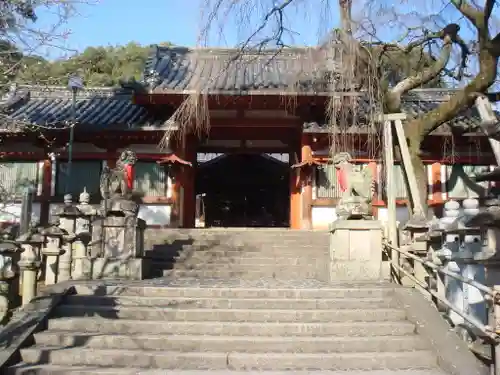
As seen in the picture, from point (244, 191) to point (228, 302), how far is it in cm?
1528

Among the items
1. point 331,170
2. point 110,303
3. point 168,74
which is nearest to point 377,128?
point 331,170

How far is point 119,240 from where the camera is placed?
926 centimetres

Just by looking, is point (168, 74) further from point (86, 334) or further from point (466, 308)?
point (466, 308)

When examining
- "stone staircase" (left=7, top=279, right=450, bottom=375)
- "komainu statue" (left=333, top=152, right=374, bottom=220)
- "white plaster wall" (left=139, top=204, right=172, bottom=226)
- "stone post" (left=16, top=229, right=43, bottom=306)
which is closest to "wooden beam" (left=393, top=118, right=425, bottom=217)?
"komainu statue" (left=333, top=152, right=374, bottom=220)

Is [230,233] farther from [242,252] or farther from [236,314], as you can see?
[236,314]

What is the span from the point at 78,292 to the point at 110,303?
0.66 m

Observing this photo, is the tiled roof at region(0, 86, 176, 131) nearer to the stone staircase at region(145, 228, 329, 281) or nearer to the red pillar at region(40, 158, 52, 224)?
the red pillar at region(40, 158, 52, 224)

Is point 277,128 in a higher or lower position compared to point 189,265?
higher

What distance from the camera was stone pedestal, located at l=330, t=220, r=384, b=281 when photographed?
8.80m

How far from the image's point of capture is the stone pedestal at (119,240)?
29.8 feet

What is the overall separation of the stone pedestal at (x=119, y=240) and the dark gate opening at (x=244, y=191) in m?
11.9

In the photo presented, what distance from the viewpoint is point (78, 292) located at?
7492mm

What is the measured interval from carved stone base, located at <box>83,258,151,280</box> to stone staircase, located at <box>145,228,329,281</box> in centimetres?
90

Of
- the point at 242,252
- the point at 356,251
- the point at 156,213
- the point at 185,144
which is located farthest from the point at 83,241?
the point at 185,144
